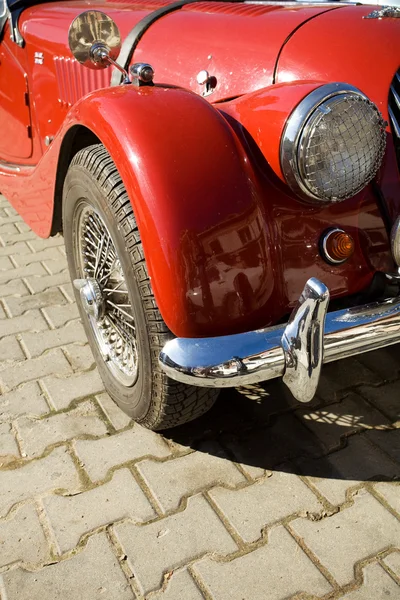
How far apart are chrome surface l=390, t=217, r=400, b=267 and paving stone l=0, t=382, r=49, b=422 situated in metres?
1.30

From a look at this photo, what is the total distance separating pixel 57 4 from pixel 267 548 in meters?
2.72

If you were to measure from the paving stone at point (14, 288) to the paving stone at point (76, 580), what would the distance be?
5.30ft

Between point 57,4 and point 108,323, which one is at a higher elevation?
point 57,4

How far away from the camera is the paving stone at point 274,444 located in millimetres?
1865

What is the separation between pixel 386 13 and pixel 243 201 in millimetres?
873

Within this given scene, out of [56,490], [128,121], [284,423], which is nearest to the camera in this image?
[128,121]

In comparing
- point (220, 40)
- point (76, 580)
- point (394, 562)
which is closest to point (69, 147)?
point (220, 40)

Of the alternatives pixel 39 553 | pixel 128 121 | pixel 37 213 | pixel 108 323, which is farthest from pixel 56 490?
pixel 37 213

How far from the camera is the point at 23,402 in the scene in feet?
6.97

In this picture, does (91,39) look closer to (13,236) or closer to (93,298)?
(93,298)

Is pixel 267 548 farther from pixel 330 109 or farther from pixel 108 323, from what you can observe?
pixel 330 109

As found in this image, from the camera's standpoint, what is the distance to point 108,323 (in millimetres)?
2133

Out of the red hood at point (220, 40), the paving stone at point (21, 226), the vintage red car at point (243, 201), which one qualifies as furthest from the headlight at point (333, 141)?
the paving stone at point (21, 226)

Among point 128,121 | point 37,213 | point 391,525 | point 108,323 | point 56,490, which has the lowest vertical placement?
point 391,525
